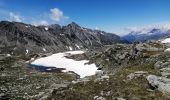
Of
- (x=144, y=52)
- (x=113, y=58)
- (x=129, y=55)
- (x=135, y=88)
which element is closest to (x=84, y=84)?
(x=135, y=88)

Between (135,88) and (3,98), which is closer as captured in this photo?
(135,88)

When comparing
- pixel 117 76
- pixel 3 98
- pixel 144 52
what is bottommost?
pixel 3 98

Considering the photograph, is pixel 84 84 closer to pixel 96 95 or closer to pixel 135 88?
pixel 96 95

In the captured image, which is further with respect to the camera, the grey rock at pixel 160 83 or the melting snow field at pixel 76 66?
the melting snow field at pixel 76 66

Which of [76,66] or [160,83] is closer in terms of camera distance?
Result: [160,83]

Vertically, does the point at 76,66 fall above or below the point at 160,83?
above

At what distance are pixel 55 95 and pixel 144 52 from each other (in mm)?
45646

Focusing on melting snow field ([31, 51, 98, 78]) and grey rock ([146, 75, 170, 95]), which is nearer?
grey rock ([146, 75, 170, 95])

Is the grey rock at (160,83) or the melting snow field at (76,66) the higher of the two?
the melting snow field at (76,66)

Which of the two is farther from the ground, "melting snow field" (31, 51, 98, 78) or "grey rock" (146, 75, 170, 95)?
"melting snow field" (31, 51, 98, 78)

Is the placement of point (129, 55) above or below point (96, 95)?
above

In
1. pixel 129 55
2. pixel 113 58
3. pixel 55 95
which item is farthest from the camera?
pixel 113 58

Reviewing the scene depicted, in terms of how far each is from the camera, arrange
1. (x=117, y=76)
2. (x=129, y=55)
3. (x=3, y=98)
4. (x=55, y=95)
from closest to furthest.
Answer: (x=55, y=95) → (x=117, y=76) → (x=3, y=98) → (x=129, y=55)

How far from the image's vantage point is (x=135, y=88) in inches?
1228
